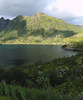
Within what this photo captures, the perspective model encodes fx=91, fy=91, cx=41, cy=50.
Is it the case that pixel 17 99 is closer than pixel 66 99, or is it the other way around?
pixel 66 99

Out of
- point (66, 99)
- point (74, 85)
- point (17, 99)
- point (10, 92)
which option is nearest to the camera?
point (66, 99)

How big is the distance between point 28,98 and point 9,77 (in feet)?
57.8

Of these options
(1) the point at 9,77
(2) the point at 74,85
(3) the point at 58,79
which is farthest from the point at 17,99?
(1) the point at 9,77

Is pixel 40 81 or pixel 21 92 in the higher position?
pixel 21 92

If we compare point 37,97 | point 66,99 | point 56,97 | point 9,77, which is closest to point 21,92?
point 37,97

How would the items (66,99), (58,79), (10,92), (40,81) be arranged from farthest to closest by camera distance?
(58,79) < (40,81) < (10,92) < (66,99)

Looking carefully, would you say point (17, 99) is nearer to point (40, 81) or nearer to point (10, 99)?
point (10, 99)

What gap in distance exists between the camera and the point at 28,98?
4.41 meters

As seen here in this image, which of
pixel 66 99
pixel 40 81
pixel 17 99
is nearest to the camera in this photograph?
pixel 66 99

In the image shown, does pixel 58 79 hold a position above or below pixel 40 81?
below

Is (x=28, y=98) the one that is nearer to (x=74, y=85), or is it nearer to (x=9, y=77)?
(x=74, y=85)

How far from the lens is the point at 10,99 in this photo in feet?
14.4

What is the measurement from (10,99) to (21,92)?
581 millimetres

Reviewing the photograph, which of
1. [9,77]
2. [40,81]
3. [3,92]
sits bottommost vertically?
[9,77]
